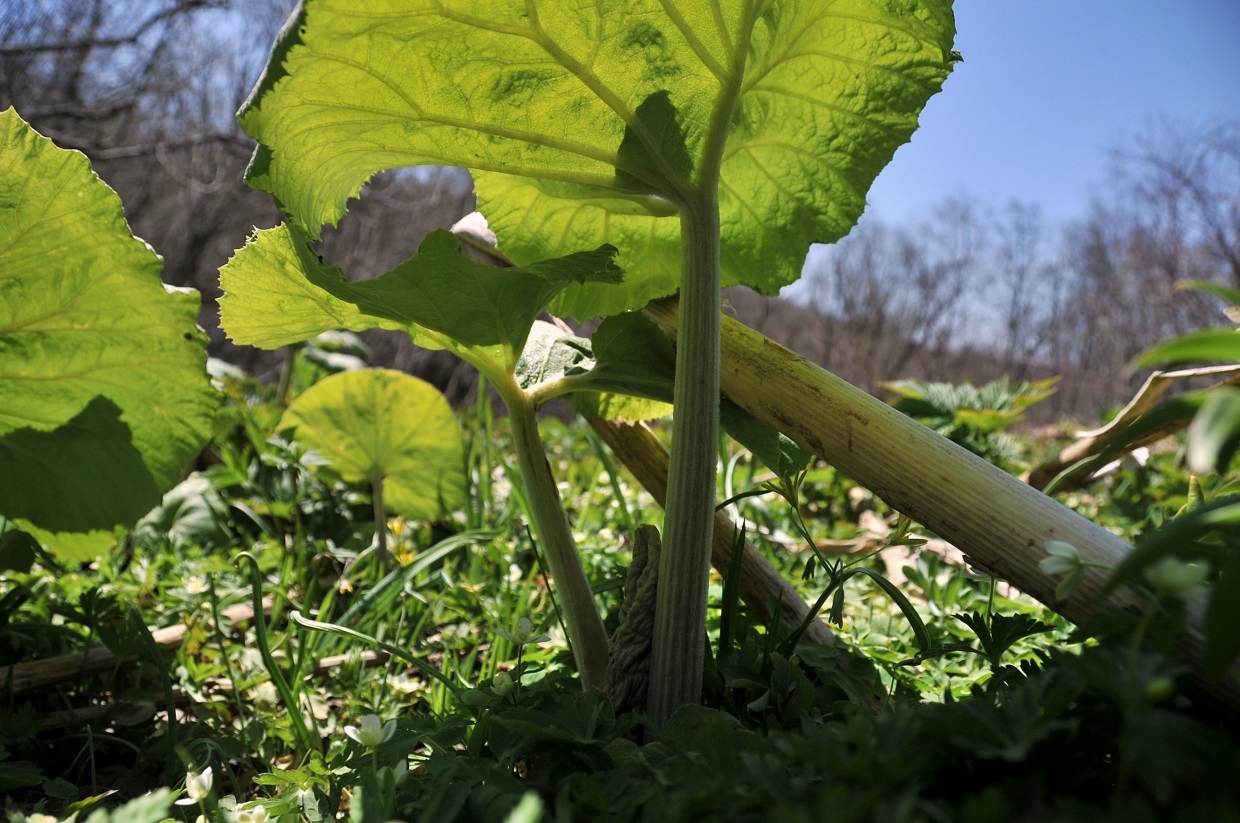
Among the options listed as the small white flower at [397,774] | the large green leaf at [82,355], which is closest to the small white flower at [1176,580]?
the small white flower at [397,774]

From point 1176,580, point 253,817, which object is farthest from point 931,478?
point 253,817

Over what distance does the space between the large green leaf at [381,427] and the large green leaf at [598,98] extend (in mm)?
921

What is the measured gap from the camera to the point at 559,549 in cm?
106

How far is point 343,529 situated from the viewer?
2.21 meters

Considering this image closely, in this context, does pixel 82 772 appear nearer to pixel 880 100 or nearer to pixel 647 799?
pixel 647 799

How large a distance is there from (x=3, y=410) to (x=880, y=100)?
57.1 inches

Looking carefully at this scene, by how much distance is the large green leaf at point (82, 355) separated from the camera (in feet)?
3.91

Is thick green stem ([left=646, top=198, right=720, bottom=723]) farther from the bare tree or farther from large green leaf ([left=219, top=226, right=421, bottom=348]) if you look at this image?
the bare tree

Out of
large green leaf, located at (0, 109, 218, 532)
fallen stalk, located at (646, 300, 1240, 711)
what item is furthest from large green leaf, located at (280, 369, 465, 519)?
fallen stalk, located at (646, 300, 1240, 711)

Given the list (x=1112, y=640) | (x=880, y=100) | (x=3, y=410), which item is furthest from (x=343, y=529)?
(x=1112, y=640)

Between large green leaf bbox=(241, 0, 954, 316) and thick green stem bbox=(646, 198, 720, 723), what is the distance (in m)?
0.18

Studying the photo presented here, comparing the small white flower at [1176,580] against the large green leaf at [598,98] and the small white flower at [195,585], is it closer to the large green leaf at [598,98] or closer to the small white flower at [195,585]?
the large green leaf at [598,98]

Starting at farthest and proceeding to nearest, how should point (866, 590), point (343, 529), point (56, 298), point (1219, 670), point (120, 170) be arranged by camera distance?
point (120, 170), point (343, 529), point (866, 590), point (56, 298), point (1219, 670)

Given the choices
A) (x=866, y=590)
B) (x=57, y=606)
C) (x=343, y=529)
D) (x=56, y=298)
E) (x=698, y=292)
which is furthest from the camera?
(x=343, y=529)
